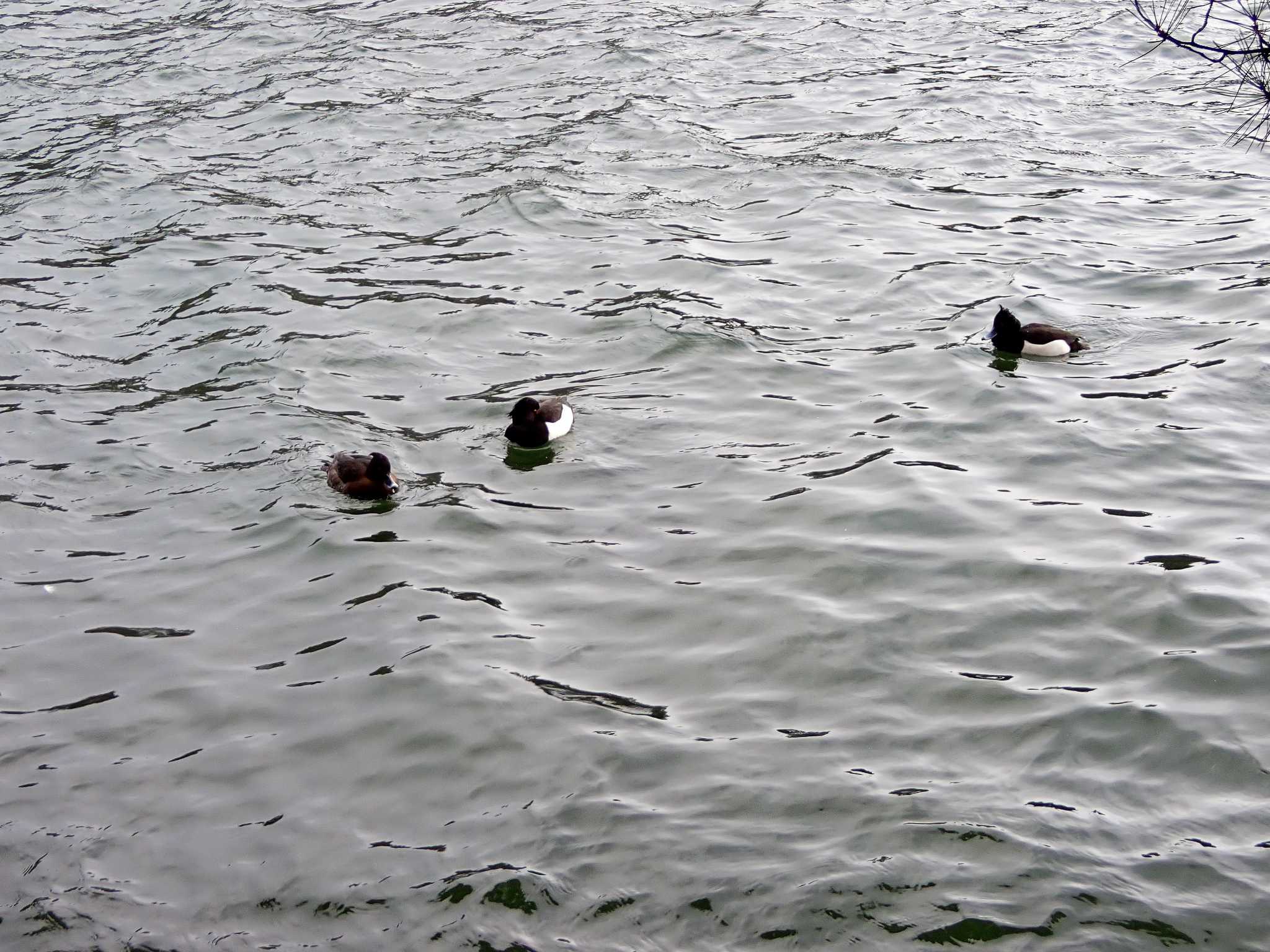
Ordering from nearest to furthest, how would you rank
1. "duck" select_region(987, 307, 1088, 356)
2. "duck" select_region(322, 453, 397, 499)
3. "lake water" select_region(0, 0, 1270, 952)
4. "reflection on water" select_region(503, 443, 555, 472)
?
"lake water" select_region(0, 0, 1270, 952) → "duck" select_region(322, 453, 397, 499) → "reflection on water" select_region(503, 443, 555, 472) → "duck" select_region(987, 307, 1088, 356)

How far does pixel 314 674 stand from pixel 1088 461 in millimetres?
5677

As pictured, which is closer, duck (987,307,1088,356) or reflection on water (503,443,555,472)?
reflection on water (503,443,555,472)

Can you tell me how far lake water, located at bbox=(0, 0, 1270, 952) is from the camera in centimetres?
575

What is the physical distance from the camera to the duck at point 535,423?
31.3ft

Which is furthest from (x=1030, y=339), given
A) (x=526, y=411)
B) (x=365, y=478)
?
(x=365, y=478)

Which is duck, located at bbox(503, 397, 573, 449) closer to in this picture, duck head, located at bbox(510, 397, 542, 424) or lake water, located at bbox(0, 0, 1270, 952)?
duck head, located at bbox(510, 397, 542, 424)

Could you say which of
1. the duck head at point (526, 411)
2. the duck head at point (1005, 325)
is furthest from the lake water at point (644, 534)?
the duck head at point (526, 411)

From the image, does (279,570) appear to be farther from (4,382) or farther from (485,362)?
(4,382)

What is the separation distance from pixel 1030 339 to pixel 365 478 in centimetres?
571

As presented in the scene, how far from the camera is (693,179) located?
15.4m

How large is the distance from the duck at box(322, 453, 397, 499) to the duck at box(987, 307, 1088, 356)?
17.5 ft

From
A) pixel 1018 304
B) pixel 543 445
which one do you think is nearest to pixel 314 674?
pixel 543 445

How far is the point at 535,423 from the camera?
9594 mm

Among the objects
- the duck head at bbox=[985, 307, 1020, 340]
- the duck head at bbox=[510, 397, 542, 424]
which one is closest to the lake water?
the duck head at bbox=[985, 307, 1020, 340]
